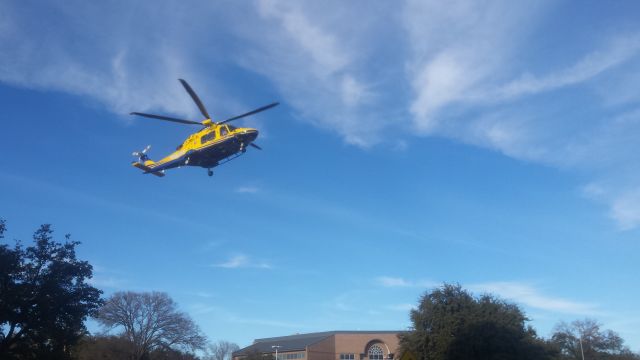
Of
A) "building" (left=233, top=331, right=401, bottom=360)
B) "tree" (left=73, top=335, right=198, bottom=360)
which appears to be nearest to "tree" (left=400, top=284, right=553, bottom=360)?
"tree" (left=73, top=335, right=198, bottom=360)

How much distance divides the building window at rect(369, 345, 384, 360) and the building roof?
3.05 meters

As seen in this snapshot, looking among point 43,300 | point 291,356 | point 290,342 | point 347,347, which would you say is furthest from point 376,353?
point 43,300

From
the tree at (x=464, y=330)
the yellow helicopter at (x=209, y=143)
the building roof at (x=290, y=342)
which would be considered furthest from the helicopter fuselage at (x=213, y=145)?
the building roof at (x=290, y=342)

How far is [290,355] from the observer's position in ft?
361

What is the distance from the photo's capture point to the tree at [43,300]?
35.8 meters

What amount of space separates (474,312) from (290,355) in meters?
70.0

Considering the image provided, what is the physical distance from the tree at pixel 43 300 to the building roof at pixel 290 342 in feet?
214

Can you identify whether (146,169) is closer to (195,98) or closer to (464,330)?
(195,98)

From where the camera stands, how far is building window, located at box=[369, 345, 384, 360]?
10650cm

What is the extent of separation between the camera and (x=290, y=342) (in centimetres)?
11794

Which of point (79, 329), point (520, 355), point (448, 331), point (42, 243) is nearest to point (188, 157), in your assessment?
point (42, 243)

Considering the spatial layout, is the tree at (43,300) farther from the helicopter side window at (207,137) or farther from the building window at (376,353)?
the building window at (376,353)

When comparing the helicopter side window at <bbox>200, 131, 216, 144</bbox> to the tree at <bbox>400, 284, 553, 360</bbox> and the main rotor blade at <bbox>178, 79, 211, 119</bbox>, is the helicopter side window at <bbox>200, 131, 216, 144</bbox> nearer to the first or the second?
the main rotor blade at <bbox>178, 79, 211, 119</bbox>

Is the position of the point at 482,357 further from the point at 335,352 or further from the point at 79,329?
the point at 335,352
